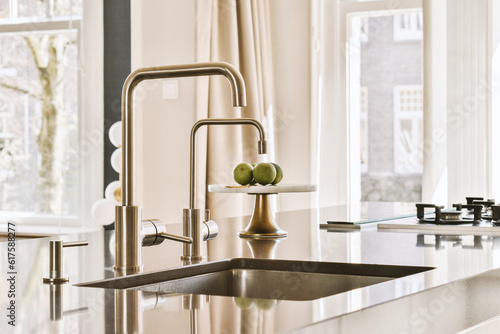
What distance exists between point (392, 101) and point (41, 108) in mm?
8375

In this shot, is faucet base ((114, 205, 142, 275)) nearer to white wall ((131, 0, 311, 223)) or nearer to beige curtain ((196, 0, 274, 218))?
beige curtain ((196, 0, 274, 218))

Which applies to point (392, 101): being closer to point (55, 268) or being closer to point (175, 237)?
point (175, 237)

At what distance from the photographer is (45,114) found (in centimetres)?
384

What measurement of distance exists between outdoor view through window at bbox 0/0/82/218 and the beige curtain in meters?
0.72

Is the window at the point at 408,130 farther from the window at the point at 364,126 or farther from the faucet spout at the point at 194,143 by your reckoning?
the faucet spout at the point at 194,143

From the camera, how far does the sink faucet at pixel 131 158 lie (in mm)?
1087

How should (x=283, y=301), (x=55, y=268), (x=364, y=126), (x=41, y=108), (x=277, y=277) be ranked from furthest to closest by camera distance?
(x=364, y=126) → (x=41, y=108) → (x=277, y=277) → (x=55, y=268) → (x=283, y=301)

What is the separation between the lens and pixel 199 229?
131 cm

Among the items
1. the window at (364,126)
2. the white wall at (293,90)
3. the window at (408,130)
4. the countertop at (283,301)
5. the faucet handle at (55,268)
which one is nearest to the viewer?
the countertop at (283,301)

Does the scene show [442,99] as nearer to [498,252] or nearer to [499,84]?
[499,84]

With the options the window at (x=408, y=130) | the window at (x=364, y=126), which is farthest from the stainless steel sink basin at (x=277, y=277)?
the window at (x=364, y=126)

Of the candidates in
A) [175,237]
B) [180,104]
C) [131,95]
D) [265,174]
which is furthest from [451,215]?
[180,104]

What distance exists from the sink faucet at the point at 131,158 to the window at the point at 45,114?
2755mm

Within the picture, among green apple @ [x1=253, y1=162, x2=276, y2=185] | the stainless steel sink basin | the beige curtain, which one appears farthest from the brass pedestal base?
the beige curtain
